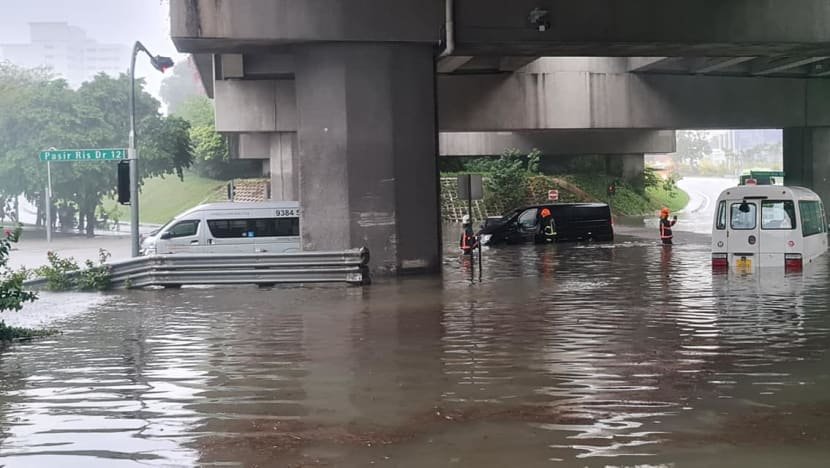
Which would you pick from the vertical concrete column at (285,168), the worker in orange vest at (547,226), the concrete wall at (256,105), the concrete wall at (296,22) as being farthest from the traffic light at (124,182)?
the vertical concrete column at (285,168)

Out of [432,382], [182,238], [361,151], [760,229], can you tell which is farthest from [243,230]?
[432,382]

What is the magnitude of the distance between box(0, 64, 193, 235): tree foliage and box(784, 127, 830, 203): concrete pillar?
35969mm

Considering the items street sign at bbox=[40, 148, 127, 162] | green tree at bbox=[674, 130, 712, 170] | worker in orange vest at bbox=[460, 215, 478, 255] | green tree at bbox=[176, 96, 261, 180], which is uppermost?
green tree at bbox=[674, 130, 712, 170]

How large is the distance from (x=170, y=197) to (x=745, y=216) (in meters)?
78.0

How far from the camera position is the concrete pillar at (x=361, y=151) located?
21484mm

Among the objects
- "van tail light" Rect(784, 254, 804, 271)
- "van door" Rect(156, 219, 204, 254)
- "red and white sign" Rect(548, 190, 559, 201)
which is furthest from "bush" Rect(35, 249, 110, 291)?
"red and white sign" Rect(548, 190, 559, 201)

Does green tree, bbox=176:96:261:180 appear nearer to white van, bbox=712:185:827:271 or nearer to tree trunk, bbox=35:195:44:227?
tree trunk, bbox=35:195:44:227

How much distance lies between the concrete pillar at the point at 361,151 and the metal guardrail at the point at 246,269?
1.23m

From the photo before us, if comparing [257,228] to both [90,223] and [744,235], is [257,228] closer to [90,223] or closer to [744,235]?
[744,235]

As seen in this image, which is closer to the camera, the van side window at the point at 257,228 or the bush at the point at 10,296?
the bush at the point at 10,296

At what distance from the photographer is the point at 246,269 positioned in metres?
20.8

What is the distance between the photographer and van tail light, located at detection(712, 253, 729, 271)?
22922 mm

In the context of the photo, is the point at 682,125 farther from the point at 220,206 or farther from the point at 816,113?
the point at 220,206

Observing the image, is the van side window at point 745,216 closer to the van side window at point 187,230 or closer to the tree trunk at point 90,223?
the van side window at point 187,230
